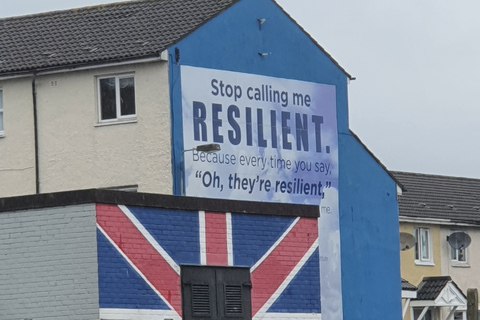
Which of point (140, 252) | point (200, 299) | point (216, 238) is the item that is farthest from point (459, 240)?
point (140, 252)

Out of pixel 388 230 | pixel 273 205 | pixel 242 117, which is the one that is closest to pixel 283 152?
pixel 242 117

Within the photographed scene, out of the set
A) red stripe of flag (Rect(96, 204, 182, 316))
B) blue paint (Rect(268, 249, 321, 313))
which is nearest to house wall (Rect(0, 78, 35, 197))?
blue paint (Rect(268, 249, 321, 313))

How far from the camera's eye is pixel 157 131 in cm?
4041

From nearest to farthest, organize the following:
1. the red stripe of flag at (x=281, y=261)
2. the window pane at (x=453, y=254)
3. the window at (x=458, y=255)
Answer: the red stripe of flag at (x=281, y=261) < the window pane at (x=453, y=254) < the window at (x=458, y=255)

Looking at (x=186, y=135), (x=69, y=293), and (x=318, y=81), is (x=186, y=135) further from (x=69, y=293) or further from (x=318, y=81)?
(x=69, y=293)

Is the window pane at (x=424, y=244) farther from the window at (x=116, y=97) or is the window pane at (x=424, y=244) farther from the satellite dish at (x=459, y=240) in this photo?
the window at (x=116, y=97)

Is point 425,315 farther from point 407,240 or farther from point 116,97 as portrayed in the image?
point 116,97

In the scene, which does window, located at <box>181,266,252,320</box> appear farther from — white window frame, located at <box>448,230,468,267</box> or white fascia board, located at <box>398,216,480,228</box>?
white window frame, located at <box>448,230,468,267</box>

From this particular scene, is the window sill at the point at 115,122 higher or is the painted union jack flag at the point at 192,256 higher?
the window sill at the point at 115,122

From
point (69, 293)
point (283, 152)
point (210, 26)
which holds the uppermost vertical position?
point (210, 26)

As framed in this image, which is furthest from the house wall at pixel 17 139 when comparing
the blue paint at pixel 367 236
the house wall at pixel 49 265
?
the house wall at pixel 49 265

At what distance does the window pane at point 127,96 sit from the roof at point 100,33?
727 mm

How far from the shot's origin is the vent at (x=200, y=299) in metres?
30.1

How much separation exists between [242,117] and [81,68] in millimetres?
4341
